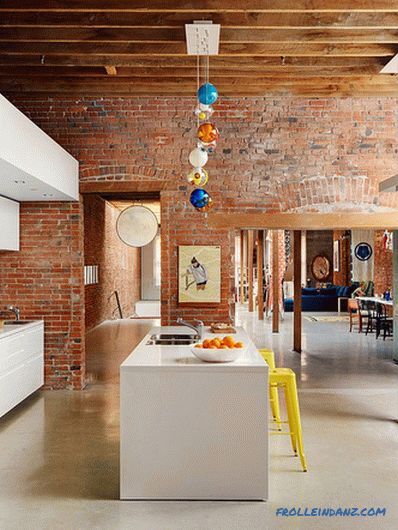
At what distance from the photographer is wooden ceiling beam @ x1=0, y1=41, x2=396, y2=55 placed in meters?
5.37

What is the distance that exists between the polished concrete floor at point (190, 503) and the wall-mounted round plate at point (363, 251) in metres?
10.3

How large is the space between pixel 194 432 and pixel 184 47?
3533 millimetres

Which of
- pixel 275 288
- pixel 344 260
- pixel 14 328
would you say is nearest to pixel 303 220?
pixel 14 328

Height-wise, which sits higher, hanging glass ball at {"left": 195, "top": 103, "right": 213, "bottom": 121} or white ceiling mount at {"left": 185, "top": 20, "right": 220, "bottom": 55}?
white ceiling mount at {"left": 185, "top": 20, "right": 220, "bottom": 55}

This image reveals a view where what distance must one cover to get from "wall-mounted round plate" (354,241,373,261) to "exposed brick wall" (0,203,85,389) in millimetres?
12685

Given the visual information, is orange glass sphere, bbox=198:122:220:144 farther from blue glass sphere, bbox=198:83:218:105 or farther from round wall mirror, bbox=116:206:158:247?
round wall mirror, bbox=116:206:158:247

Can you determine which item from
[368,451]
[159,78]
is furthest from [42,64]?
[368,451]

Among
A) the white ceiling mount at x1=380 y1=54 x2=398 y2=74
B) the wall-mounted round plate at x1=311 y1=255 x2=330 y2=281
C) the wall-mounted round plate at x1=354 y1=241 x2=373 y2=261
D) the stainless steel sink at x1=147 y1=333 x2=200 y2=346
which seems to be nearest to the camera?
the stainless steel sink at x1=147 y1=333 x2=200 y2=346

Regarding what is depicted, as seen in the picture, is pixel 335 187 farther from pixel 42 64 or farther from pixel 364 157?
pixel 42 64

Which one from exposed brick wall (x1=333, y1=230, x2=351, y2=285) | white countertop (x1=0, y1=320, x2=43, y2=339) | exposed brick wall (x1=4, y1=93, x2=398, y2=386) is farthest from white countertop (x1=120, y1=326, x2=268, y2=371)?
exposed brick wall (x1=333, y1=230, x2=351, y2=285)

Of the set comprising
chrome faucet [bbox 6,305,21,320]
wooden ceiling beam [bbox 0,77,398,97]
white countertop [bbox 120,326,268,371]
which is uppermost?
wooden ceiling beam [bbox 0,77,398,97]

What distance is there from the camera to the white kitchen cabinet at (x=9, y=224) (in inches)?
254

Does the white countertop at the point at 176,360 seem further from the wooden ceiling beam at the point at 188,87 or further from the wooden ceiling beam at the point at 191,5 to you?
the wooden ceiling beam at the point at 188,87

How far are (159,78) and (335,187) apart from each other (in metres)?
2.55
